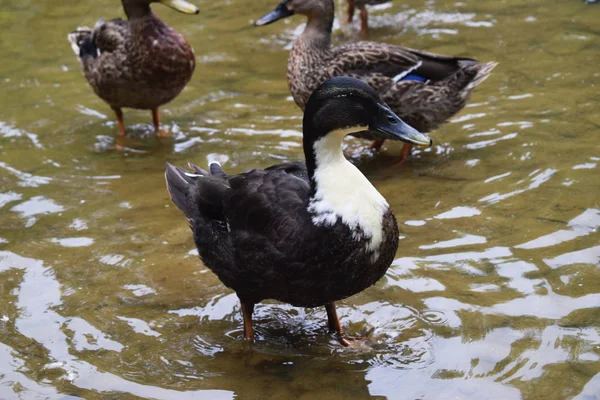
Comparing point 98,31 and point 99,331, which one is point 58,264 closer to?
point 99,331

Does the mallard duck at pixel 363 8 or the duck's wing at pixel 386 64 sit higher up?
the duck's wing at pixel 386 64

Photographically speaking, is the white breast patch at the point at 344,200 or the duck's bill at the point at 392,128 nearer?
the white breast patch at the point at 344,200

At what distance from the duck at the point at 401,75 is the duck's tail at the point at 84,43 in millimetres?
2045

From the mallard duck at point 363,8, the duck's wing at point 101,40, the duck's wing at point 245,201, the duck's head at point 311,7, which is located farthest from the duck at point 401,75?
the mallard duck at point 363,8

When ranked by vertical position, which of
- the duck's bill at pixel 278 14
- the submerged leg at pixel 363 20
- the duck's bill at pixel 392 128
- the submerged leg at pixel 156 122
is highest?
the duck's bill at pixel 392 128

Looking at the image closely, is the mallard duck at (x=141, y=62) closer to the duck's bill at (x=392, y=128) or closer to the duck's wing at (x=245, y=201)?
the duck's wing at (x=245, y=201)

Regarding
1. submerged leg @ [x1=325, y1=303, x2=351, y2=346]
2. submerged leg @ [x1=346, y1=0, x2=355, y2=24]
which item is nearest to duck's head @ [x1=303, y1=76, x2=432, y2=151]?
submerged leg @ [x1=325, y1=303, x2=351, y2=346]

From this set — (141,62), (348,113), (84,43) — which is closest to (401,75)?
(141,62)

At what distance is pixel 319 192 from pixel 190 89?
Result: 4.66 metres

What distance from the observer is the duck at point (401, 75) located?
6027 mm

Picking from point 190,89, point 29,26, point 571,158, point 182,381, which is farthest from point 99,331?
point 29,26

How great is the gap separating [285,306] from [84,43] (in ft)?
13.3

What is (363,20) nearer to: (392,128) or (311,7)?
(311,7)

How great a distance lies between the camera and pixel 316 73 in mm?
6176
